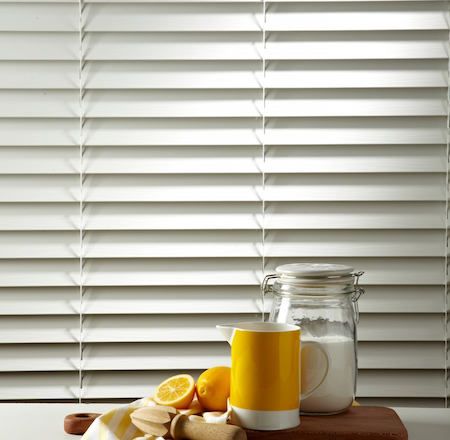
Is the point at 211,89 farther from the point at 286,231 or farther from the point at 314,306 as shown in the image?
the point at 314,306

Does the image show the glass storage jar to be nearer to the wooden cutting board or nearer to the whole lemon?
the wooden cutting board

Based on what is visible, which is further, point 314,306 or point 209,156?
point 209,156

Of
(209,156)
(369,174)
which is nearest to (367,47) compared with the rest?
(369,174)

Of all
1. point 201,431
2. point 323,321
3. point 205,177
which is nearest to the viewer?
point 201,431

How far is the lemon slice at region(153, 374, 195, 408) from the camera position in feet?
3.38

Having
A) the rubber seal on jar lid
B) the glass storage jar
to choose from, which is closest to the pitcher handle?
the glass storage jar

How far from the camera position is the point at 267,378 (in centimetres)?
92

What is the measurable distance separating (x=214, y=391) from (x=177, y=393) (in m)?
0.07

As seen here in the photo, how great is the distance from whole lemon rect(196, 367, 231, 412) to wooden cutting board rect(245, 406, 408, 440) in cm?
11

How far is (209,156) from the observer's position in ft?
6.17

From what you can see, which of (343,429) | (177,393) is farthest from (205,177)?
(343,429)

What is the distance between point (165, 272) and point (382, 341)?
722mm

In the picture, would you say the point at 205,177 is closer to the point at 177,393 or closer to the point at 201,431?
the point at 177,393

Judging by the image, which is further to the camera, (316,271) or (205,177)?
(205,177)
